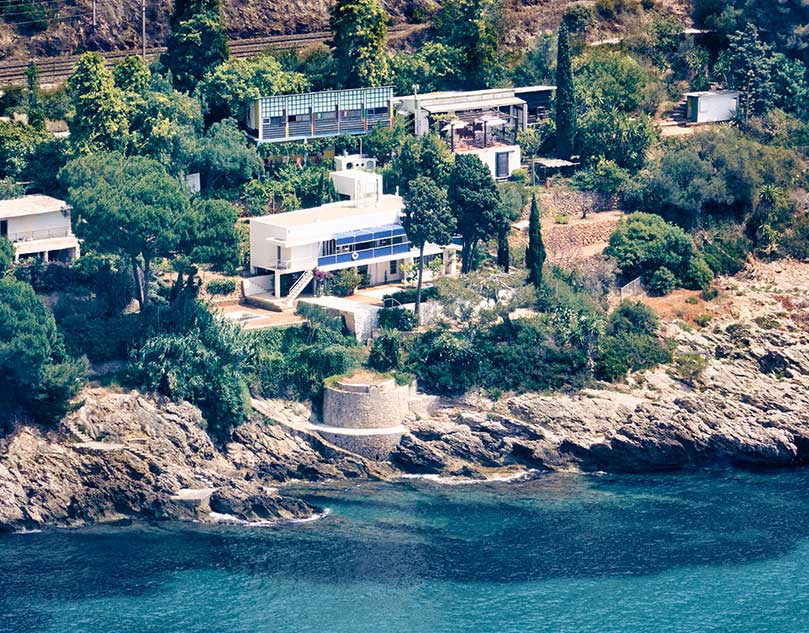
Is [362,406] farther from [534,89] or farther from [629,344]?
[534,89]

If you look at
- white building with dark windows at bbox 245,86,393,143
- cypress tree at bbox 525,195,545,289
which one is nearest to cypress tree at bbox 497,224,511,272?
cypress tree at bbox 525,195,545,289

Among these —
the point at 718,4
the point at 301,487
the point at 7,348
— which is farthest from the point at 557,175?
Answer: the point at 7,348

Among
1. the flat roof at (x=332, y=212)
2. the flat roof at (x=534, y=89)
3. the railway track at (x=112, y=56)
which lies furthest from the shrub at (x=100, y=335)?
the flat roof at (x=534, y=89)

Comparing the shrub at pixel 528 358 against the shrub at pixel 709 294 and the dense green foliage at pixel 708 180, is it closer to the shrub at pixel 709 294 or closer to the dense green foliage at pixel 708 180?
the shrub at pixel 709 294

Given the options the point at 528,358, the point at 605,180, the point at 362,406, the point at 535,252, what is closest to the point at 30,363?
the point at 362,406

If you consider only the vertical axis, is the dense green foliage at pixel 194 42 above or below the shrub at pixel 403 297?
above

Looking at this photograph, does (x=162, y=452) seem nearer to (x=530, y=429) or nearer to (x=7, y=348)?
(x=7, y=348)
